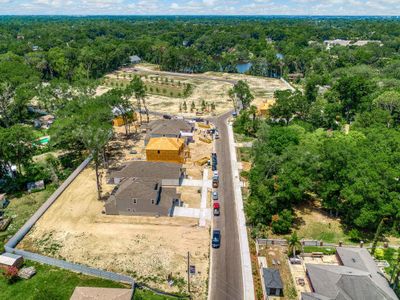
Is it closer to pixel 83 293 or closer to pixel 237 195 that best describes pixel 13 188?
pixel 83 293

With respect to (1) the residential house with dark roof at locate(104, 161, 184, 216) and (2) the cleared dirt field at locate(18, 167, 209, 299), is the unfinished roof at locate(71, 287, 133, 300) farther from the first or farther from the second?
(1) the residential house with dark roof at locate(104, 161, 184, 216)

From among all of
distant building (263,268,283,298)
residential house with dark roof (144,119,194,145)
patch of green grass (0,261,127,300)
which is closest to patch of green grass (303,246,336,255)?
distant building (263,268,283,298)

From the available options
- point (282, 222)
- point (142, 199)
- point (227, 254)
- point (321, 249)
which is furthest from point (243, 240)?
point (142, 199)

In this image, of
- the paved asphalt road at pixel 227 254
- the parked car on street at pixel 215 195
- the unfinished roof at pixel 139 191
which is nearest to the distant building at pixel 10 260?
the unfinished roof at pixel 139 191

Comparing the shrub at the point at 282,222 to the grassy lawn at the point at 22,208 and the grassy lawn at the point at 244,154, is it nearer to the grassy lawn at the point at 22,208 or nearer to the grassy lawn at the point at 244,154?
the grassy lawn at the point at 244,154

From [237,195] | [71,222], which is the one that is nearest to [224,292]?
[237,195]

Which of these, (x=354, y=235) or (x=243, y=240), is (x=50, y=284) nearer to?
(x=243, y=240)
